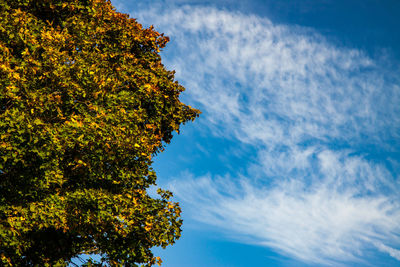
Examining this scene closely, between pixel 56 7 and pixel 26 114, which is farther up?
pixel 56 7

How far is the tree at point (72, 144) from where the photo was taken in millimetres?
12883

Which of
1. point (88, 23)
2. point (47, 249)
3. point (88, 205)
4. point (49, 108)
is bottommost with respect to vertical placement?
point (47, 249)

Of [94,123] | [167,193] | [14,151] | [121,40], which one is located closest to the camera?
[14,151]

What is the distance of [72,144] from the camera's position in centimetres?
1326

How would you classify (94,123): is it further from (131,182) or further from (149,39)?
(149,39)

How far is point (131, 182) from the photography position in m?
16.3

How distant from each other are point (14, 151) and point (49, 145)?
1068mm

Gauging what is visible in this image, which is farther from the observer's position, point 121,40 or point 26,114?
point 121,40

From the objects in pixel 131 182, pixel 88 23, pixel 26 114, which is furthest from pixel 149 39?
pixel 26 114

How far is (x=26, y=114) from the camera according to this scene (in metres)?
12.6

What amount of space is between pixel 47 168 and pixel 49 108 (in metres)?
2.20

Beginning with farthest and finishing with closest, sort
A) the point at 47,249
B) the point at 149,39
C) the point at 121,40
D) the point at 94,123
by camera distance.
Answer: the point at 149,39 → the point at 121,40 → the point at 47,249 → the point at 94,123

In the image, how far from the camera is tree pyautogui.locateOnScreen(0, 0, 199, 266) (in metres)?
12.9

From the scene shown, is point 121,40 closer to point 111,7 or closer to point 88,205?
point 111,7
